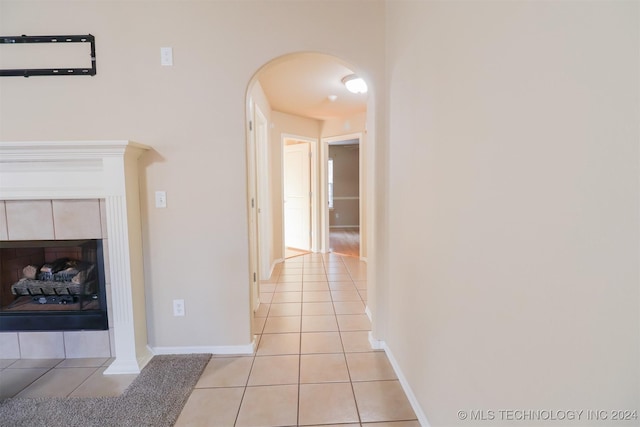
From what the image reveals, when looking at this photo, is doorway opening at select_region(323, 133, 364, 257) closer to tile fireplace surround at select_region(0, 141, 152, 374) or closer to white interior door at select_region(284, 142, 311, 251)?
white interior door at select_region(284, 142, 311, 251)

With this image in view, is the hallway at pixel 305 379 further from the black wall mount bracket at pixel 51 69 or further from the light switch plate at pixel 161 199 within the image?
the black wall mount bracket at pixel 51 69

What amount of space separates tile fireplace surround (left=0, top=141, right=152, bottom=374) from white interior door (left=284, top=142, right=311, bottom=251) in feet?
11.9

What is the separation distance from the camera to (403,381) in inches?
72.9

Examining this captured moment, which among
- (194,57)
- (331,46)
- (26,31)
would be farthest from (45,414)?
(331,46)

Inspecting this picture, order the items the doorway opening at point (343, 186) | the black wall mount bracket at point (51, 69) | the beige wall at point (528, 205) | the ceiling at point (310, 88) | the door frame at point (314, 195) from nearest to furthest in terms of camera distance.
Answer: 1. the beige wall at point (528, 205)
2. the black wall mount bracket at point (51, 69)
3. the ceiling at point (310, 88)
4. the door frame at point (314, 195)
5. the doorway opening at point (343, 186)

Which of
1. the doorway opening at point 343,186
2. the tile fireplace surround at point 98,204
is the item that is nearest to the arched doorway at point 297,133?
the tile fireplace surround at point 98,204

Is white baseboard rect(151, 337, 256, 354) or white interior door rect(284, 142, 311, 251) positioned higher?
white interior door rect(284, 142, 311, 251)

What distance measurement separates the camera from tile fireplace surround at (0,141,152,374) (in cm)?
188

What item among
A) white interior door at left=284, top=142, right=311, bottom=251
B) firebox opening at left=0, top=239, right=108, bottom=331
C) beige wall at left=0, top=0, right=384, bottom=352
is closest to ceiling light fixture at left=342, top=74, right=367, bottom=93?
beige wall at left=0, top=0, right=384, bottom=352

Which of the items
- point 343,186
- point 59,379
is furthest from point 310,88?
point 343,186

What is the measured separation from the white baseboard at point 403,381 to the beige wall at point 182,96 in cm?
116

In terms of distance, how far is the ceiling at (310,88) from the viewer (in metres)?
2.94

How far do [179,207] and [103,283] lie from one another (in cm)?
73

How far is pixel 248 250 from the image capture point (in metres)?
2.22
